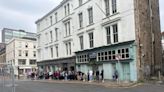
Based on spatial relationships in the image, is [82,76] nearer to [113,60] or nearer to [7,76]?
[113,60]

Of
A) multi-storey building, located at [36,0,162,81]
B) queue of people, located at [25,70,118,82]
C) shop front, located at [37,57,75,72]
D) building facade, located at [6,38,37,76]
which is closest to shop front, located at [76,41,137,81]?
multi-storey building, located at [36,0,162,81]

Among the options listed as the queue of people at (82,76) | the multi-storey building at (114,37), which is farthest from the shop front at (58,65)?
the queue of people at (82,76)

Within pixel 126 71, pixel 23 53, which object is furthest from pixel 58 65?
pixel 23 53

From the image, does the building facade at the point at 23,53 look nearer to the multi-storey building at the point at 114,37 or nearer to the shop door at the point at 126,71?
the multi-storey building at the point at 114,37

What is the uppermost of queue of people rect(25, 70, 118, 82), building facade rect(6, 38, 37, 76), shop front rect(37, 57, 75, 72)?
building facade rect(6, 38, 37, 76)

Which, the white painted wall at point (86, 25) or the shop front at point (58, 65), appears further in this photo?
the shop front at point (58, 65)

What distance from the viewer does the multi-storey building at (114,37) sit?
38.5 m

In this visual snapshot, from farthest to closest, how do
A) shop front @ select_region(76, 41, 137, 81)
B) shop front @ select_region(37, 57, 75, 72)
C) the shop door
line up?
shop front @ select_region(37, 57, 75, 72), the shop door, shop front @ select_region(76, 41, 137, 81)

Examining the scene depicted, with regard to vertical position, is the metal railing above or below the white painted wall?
below

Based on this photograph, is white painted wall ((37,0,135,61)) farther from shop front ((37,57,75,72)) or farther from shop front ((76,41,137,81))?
shop front ((37,57,75,72))

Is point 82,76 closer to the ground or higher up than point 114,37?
closer to the ground

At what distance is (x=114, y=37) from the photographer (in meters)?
42.0

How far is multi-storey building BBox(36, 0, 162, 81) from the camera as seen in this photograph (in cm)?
3847

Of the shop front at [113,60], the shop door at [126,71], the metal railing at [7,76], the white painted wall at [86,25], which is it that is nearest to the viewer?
the metal railing at [7,76]
